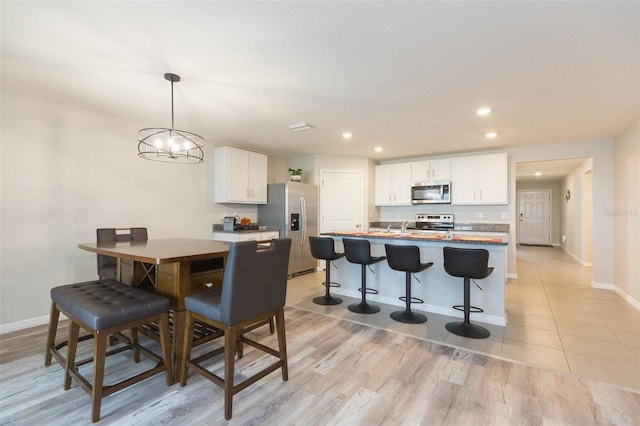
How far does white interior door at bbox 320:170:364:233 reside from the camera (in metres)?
5.86

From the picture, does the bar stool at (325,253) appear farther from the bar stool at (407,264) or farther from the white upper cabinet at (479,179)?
the white upper cabinet at (479,179)

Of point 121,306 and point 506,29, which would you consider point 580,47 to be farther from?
point 121,306

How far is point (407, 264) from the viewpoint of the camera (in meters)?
3.07

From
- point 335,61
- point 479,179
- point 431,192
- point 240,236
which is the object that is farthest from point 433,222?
point 335,61

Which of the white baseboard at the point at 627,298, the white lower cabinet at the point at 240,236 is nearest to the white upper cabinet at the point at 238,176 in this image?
the white lower cabinet at the point at 240,236

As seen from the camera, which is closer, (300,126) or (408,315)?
(408,315)

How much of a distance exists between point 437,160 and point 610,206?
2624mm

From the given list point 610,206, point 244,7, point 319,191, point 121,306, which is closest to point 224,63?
point 244,7

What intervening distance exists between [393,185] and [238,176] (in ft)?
10.4

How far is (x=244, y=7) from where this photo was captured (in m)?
1.69

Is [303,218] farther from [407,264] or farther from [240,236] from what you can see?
[407,264]

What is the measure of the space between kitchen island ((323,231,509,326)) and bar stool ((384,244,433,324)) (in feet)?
0.88

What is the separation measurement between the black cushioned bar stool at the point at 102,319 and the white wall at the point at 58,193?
4.33ft

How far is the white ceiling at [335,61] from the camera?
1.74m
